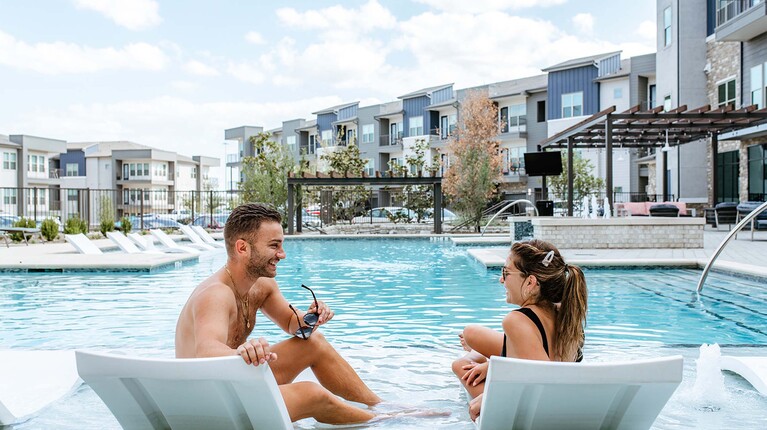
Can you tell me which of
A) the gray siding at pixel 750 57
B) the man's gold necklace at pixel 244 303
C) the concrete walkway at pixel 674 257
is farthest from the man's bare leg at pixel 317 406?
the gray siding at pixel 750 57

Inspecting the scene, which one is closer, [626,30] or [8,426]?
[8,426]

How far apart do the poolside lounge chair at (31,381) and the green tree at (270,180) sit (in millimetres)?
21339

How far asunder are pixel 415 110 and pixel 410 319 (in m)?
39.8

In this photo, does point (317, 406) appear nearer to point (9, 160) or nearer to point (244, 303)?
point (244, 303)

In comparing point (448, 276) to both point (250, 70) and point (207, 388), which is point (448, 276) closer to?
point (207, 388)

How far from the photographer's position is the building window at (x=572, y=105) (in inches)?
1458

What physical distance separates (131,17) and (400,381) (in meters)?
35.5

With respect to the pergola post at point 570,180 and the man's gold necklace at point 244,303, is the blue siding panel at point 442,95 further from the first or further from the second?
the man's gold necklace at point 244,303

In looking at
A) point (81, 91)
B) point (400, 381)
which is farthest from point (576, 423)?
point (81, 91)

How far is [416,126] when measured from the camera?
152ft

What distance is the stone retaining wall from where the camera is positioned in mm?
15219

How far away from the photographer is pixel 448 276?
1149 centimetres

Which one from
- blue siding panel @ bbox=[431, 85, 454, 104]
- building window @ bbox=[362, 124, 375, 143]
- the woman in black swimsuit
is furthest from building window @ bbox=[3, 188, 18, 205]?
the woman in black swimsuit

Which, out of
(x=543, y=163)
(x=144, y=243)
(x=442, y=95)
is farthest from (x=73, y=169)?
(x=543, y=163)
